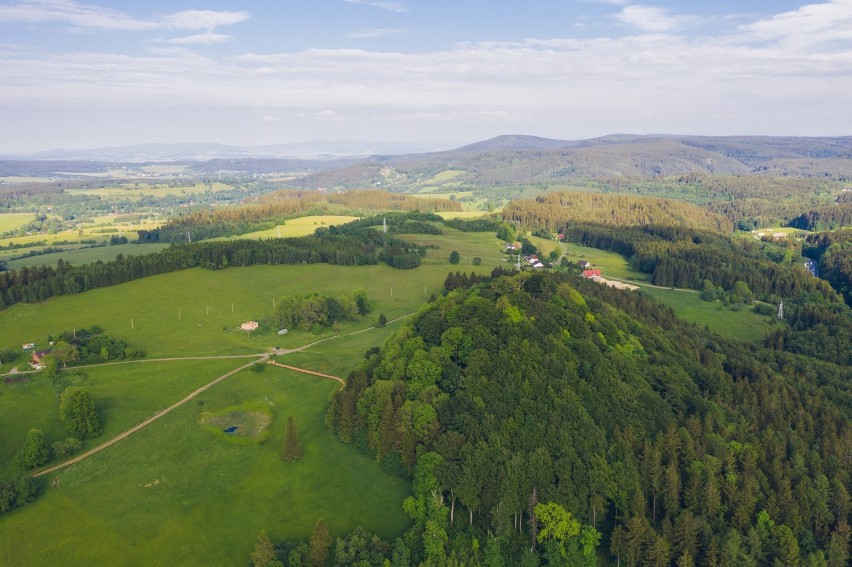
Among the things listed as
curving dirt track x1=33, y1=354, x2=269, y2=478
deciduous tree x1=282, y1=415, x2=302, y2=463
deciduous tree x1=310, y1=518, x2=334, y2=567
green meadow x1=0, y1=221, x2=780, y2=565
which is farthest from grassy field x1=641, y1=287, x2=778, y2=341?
deciduous tree x1=310, y1=518, x2=334, y2=567

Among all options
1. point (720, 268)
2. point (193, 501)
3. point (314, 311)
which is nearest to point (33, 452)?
point (193, 501)

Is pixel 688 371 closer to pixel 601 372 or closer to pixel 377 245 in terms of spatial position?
pixel 601 372

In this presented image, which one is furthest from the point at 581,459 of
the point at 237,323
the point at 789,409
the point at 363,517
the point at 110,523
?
the point at 237,323

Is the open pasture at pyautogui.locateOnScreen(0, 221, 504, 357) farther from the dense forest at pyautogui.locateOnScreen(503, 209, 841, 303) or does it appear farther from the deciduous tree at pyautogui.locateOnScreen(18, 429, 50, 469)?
the dense forest at pyautogui.locateOnScreen(503, 209, 841, 303)

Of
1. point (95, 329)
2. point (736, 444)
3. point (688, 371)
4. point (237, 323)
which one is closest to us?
point (736, 444)

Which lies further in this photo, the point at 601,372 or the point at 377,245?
the point at 377,245

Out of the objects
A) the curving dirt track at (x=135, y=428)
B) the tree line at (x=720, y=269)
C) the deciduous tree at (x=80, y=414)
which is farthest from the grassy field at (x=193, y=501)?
the tree line at (x=720, y=269)

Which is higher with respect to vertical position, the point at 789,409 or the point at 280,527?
the point at 789,409

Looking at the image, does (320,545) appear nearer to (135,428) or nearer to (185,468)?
(185,468)

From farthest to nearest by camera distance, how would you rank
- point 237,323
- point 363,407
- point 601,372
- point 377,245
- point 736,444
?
point 377,245
point 237,323
point 363,407
point 601,372
point 736,444
